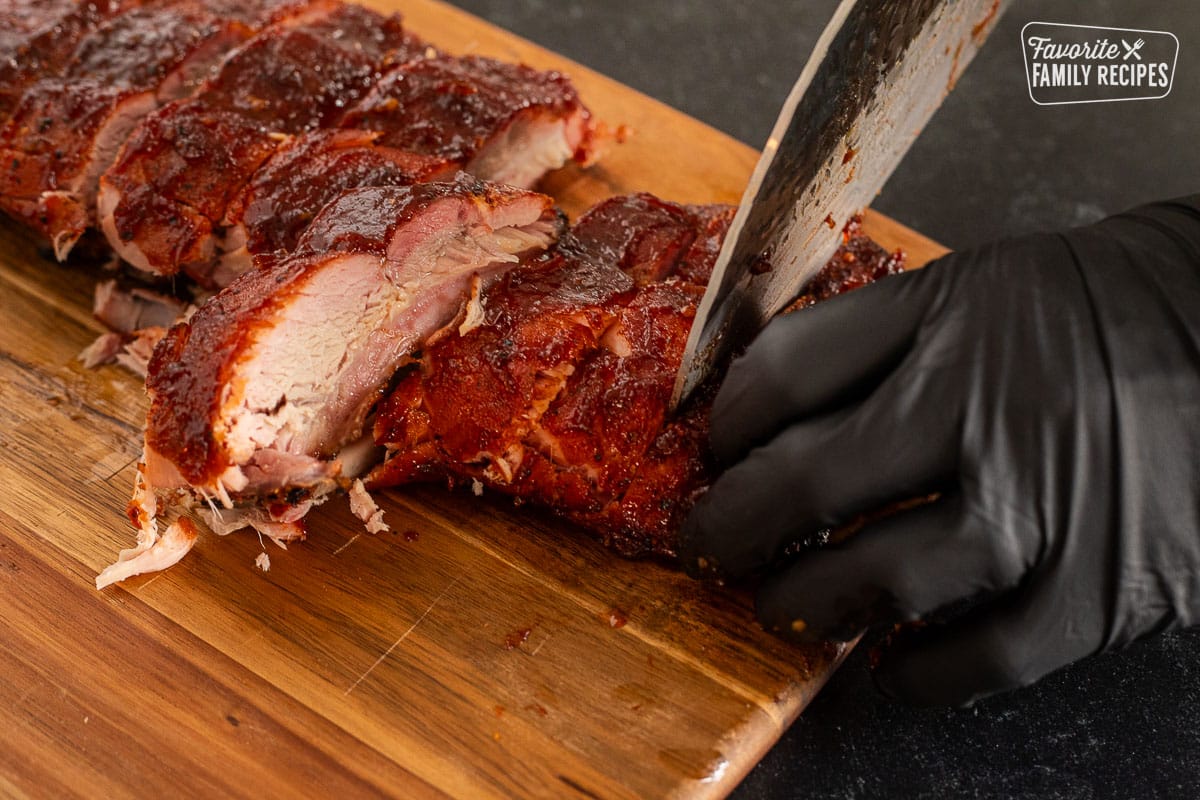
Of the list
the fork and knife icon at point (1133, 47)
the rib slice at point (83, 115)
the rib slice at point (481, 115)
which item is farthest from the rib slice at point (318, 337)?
the fork and knife icon at point (1133, 47)

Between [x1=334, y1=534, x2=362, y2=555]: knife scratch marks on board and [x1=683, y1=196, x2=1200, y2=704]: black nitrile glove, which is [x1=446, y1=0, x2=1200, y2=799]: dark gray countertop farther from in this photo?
[x1=334, y1=534, x2=362, y2=555]: knife scratch marks on board

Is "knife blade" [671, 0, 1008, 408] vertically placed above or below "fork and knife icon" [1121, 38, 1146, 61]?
below

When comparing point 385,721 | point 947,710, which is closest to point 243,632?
point 385,721

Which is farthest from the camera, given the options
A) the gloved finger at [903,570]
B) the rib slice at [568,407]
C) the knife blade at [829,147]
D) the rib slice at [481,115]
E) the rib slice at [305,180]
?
the rib slice at [481,115]

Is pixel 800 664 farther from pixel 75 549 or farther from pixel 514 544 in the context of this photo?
pixel 75 549

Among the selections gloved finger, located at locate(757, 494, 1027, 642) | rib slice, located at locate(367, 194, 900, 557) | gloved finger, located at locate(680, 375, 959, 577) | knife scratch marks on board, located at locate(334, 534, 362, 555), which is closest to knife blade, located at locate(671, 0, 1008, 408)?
rib slice, located at locate(367, 194, 900, 557)

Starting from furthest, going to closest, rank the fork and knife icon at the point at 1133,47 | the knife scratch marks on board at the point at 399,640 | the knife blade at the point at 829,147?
the fork and knife icon at the point at 1133,47
the knife scratch marks on board at the point at 399,640
the knife blade at the point at 829,147

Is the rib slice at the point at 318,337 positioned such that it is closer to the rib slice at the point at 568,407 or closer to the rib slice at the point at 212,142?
the rib slice at the point at 568,407
